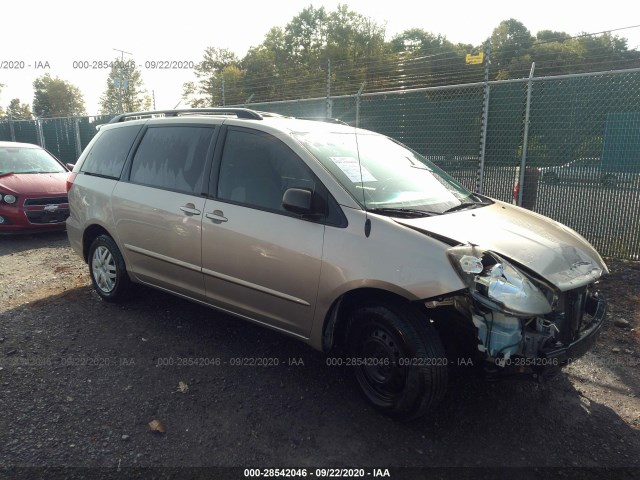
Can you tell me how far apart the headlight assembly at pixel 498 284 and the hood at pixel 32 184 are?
293 inches

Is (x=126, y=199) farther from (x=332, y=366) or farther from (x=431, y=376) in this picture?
(x=431, y=376)

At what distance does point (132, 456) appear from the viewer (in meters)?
2.55

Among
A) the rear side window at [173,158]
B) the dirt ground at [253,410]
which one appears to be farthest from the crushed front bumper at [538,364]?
the rear side window at [173,158]

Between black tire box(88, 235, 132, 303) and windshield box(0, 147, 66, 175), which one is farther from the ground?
windshield box(0, 147, 66, 175)

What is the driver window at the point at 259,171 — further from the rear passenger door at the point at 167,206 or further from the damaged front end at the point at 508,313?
the damaged front end at the point at 508,313

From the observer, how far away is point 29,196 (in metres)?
7.54

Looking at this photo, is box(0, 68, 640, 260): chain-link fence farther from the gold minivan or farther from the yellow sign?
the gold minivan

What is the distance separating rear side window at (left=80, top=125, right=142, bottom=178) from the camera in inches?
181

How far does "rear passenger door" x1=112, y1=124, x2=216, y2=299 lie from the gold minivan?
14 millimetres

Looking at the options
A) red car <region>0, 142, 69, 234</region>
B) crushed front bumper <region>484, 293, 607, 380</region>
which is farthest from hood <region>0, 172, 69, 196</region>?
crushed front bumper <region>484, 293, 607, 380</region>

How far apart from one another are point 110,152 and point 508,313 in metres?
4.10

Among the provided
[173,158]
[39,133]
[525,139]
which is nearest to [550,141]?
[525,139]

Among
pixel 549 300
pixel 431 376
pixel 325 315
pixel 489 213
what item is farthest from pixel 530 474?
pixel 489 213

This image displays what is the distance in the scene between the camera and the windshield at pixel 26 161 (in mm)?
8352
